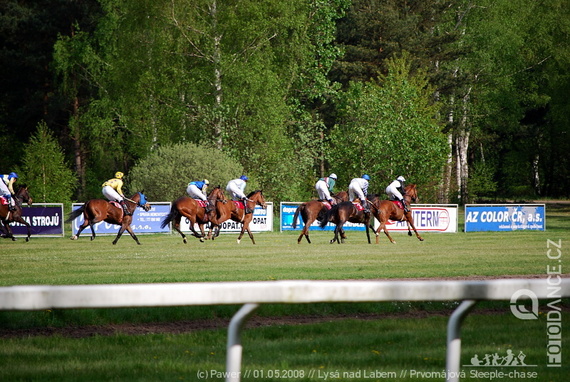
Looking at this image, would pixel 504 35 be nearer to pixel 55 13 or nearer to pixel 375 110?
pixel 375 110

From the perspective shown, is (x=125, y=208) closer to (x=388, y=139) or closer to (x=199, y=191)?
(x=199, y=191)

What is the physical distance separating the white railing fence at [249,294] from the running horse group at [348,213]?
21.1m

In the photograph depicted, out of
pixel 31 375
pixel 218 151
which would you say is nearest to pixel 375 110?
pixel 218 151

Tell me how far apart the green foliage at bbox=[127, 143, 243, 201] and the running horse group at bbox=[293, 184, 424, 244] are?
32.0 feet

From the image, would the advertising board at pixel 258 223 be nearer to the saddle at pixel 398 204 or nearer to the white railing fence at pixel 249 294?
the saddle at pixel 398 204

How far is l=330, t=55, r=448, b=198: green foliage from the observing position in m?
44.2

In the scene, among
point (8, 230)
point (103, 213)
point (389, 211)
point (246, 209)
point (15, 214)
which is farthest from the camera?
point (8, 230)

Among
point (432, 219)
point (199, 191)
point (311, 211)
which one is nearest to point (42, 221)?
point (199, 191)

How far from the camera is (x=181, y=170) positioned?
37.3 metres

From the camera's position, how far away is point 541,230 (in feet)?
113

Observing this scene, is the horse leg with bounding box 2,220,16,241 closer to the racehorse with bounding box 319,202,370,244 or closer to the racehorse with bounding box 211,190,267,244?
the racehorse with bounding box 211,190,267,244

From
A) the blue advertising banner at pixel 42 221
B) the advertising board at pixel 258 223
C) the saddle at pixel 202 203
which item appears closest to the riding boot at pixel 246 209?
the saddle at pixel 202 203

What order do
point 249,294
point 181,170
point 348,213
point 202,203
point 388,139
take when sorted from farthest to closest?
point 388,139 < point 181,170 < point 202,203 < point 348,213 < point 249,294

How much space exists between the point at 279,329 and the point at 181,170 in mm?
28442
